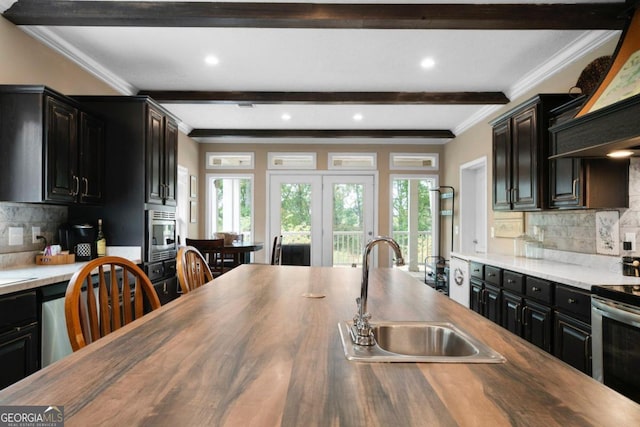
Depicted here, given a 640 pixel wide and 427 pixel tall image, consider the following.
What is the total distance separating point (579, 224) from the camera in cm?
324

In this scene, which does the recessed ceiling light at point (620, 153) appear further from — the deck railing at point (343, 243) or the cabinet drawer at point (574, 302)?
the deck railing at point (343, 243)

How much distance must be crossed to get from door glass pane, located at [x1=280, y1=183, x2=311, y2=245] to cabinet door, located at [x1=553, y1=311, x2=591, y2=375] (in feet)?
16.0

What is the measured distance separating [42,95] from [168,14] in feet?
3.47

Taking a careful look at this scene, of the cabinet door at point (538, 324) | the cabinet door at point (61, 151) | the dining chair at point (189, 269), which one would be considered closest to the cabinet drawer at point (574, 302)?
the cabinet door at point (538, 324)

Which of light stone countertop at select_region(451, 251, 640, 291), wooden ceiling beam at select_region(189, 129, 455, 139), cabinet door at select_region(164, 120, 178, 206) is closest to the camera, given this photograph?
light stone countertop at select_region(451, 251, 640, 291)

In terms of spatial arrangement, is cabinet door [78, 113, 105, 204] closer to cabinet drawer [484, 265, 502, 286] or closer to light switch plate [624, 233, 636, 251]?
cabinet drawer [484, 265, 502, 286]

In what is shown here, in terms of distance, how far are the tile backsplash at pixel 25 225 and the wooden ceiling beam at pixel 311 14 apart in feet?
4.64

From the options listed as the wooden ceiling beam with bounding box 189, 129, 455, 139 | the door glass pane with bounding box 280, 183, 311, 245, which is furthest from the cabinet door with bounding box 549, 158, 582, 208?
the door glass pane with bounding box 280, 183, 311, 245

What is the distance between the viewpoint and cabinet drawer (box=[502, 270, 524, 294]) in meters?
2.95

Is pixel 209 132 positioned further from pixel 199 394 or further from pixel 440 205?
pixel 199 394

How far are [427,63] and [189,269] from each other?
10.1 feet

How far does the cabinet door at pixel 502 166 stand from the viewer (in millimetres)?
3779

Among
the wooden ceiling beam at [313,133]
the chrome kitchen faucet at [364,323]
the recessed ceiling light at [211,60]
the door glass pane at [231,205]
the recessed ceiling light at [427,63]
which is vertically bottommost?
the chrome kitchen faucet at [364,323]

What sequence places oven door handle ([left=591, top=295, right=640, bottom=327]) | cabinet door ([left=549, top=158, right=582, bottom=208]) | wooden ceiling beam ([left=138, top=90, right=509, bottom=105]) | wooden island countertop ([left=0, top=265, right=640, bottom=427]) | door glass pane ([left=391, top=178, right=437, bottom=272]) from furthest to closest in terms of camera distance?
door glass pane ([left=391, top=178, right=437, bottom=272]), wooden ceiling beam ([left=138, top=90, right=509, bottom=105]), cabinet door ([left=549, top=158, right=582, bottom=208]), oven door handle ([left=591, top=295, right=640, bottom=327]), wooden island countertop ([left=0, top=265, right=640, bottom=427])
